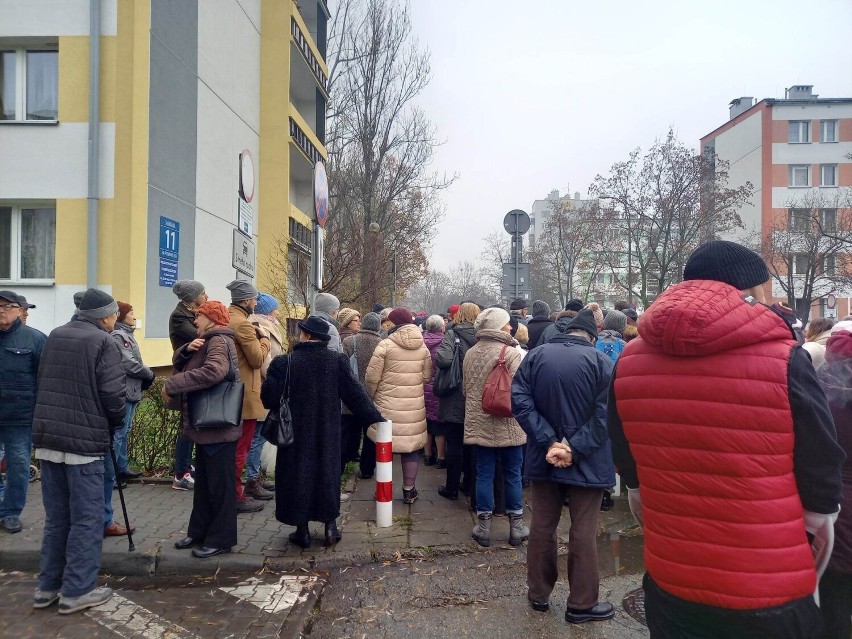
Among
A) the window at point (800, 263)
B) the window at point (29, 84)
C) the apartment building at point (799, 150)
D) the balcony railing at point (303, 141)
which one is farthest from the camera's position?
the apartment building at point (799, 150)

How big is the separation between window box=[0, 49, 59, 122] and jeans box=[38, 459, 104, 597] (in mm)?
10781

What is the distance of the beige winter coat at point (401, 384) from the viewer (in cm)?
713

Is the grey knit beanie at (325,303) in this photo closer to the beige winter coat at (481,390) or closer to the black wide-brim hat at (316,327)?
the beige winter coat at (481,390)

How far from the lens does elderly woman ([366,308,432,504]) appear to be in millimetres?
7125

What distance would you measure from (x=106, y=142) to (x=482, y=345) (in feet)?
32.8

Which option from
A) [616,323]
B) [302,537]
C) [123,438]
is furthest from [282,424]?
[616,323]

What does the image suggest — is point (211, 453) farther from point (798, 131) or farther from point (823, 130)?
point (823, 130)

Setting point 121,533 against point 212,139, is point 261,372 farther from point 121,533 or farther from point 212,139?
point 212,139

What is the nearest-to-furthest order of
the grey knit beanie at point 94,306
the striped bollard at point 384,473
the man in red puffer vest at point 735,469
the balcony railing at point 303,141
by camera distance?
the man in red puffer vest at point 735,469 < the grey knit beanie at point 94,306 < the striped bollard at point 384,473 < the balcony railing at point 303,141

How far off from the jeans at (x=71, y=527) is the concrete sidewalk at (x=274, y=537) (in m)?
0.73

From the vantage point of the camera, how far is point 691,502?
2.54 meters

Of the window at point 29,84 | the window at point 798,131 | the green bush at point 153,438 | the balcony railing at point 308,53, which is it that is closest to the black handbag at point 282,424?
the green bush at point 153,438

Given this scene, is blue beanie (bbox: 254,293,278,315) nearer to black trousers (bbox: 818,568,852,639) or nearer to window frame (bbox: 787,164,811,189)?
black trousers (bbox: 818,568,852,639)

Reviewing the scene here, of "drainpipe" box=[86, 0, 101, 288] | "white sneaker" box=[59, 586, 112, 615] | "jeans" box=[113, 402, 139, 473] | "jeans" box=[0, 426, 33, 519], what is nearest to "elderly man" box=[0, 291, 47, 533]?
"jeans" box=[0, 426, 33, 519]
